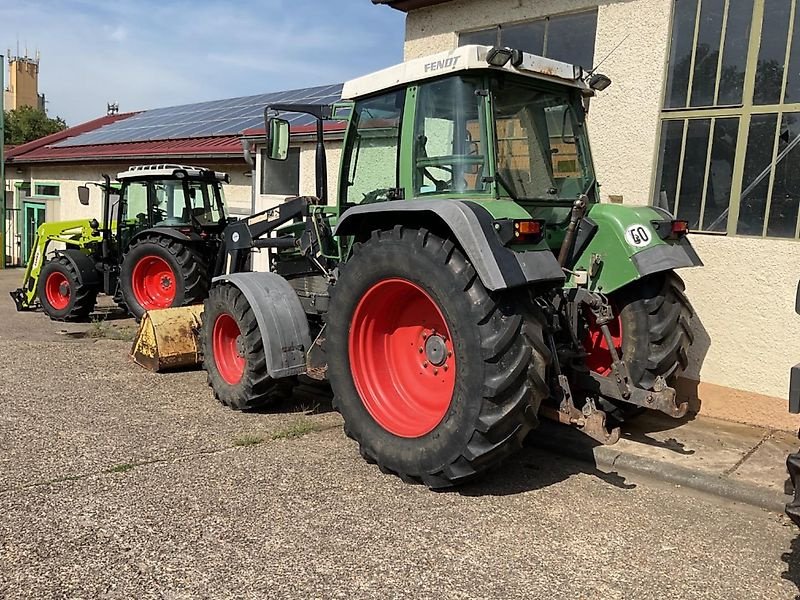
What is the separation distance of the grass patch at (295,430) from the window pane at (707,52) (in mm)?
3946

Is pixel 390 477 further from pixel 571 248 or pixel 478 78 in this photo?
pixel 478 78

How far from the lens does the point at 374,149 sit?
4809 mm

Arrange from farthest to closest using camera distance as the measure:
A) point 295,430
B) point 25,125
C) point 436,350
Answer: point 25,125 < point 295,430 < point 436,350

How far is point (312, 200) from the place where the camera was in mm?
5766

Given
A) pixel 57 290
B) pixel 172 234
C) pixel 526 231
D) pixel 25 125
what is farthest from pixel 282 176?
pixel 25 125

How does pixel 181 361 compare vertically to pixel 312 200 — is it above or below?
below

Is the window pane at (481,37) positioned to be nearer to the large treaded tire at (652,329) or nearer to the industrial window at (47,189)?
the large treaded tire at (652,329)

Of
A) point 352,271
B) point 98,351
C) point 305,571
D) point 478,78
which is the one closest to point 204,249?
point 98,351

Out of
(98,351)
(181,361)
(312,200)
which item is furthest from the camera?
(98,351)

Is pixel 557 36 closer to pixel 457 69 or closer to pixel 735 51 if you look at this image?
pixel 735 51

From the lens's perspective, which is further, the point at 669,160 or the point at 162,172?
the point at 162,172

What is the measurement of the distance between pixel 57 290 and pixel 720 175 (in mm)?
8771

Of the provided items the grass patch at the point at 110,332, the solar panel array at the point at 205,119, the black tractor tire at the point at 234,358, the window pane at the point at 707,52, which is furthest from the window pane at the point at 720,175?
the solar panel array at the point at 205,119

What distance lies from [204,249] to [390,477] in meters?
5.41
